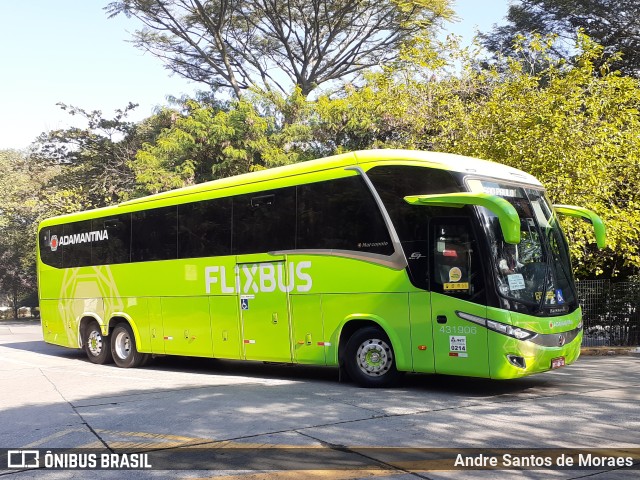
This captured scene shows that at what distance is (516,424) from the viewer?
297 inches

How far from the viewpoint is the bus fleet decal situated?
1127 centimetres

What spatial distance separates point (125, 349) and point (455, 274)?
8.59m

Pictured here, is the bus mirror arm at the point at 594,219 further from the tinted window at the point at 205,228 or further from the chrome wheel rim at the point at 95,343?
the chrome wheel rim at the point at 95,343

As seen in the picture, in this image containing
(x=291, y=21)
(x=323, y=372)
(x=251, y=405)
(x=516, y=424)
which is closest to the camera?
(x=516, y=424)

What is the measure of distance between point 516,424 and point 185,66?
27.9 m

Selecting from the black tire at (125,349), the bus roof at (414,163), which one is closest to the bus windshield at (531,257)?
the bus roof at (414,163)

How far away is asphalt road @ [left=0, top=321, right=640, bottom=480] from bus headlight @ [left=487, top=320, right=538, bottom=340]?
2.87 ft

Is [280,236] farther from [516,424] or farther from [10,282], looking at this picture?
[10,282]

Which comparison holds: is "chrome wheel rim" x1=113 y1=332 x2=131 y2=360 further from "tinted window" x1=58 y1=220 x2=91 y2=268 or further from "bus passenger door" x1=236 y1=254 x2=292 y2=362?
"bus passenger door" x1=236 y1=254 x2=292 y2=362

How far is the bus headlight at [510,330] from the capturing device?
8.98m

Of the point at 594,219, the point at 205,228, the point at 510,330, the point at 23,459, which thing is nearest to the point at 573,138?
the point at 594,219

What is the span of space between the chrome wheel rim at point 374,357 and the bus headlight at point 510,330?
183 centimetres

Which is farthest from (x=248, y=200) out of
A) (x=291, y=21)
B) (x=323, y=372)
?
(x=291, y=21)

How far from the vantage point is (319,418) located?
798 cm
